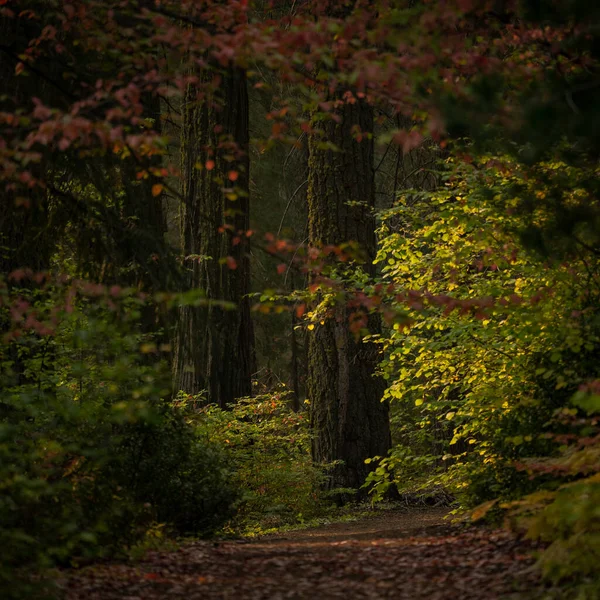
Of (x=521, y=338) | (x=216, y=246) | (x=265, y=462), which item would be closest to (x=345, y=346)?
(x=265, y=462)

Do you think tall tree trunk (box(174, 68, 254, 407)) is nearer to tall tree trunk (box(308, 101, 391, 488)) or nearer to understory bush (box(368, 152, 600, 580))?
tall tree trunk (box(308, 101, 391, 488))

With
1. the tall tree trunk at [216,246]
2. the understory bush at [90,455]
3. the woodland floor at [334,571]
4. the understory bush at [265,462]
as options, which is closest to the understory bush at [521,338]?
the woodland floor at [334,571]

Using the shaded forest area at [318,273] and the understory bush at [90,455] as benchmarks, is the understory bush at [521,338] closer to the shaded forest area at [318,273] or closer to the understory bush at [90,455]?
the shaded forest area at [318,273]

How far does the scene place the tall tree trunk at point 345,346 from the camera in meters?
11.6

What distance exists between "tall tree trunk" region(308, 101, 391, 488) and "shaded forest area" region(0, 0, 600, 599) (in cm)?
3

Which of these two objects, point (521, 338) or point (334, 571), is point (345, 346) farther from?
point (334, 571)

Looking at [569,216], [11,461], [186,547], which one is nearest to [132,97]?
[11,461]

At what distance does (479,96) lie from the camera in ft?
16.1

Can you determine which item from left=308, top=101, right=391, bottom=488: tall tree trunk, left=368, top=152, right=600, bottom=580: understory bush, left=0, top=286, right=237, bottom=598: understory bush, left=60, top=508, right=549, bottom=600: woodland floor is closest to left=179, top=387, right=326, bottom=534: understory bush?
left=308, top=101, right=391, bottom=488: tall tree trunk

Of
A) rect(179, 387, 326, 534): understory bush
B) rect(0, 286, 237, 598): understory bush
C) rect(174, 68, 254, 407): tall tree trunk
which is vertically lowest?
rect(179, 387, 326, 534): understory bush

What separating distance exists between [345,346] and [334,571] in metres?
5.79

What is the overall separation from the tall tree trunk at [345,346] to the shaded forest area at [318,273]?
0.03 m

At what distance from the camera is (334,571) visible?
5949 millimetres

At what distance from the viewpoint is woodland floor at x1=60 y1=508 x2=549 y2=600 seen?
17.1 ft
